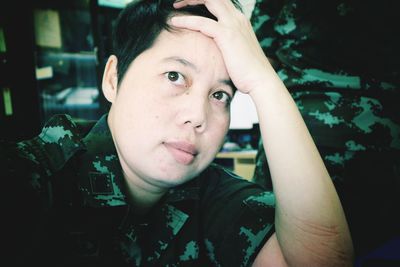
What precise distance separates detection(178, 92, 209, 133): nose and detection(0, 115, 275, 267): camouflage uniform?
0.96ft

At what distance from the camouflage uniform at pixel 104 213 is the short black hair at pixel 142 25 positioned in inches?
9.6

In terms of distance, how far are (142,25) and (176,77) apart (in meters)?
0.26

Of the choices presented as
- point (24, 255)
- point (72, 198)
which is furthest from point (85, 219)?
point (24, 255)

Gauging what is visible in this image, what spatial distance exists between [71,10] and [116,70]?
264cm

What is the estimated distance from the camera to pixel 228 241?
89 centimetres

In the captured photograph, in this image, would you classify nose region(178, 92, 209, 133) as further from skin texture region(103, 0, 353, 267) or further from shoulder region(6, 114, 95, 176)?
shoulder region(6, 114, 95, 176)

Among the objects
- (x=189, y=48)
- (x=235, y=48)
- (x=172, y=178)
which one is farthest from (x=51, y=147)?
(x=235, y=48)

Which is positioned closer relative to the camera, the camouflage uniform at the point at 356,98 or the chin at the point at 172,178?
the chin at the point at 172,178

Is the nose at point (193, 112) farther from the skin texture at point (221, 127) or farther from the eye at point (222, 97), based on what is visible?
the eye at point (222, 97)

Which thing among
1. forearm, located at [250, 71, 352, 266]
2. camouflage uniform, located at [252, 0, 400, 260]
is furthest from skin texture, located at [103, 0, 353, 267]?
camouflage uniform, located at [252, 0, 400, 260]

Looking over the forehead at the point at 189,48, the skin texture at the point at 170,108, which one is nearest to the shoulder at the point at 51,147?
the skin texture at the point at 170,108

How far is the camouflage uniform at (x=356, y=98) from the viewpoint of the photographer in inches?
35.2

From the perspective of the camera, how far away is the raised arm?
70 centimetres

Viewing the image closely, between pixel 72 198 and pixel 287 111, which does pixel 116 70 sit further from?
pixel 287 111
